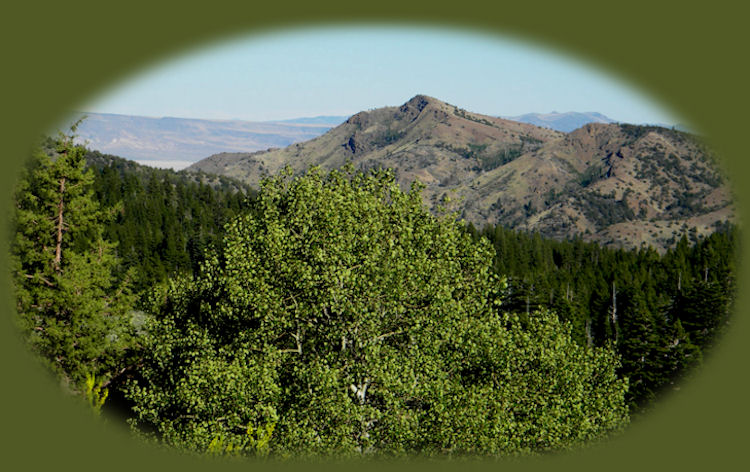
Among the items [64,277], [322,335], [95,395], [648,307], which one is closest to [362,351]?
[322,335]

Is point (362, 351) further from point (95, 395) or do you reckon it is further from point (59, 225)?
point (59, 225)

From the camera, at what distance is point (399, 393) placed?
88.9ft

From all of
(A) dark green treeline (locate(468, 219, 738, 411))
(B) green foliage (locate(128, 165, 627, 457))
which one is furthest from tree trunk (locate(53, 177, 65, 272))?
(A) dark green treeline (locate(468, 219, 738, 411))

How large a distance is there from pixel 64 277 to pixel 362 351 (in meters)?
18.5

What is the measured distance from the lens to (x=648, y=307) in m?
102

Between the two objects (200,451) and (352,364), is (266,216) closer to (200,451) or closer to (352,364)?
(352,364)

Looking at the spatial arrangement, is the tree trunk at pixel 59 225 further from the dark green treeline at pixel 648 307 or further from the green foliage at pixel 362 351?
the dark green treeline at pixel 648 307

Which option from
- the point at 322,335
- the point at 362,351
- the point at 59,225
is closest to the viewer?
the point at 362,351

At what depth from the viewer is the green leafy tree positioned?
3294 centimetres

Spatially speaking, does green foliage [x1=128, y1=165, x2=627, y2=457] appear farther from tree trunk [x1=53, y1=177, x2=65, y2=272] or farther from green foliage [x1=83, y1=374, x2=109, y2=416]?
tree trunk [x1=53, y1=177, x2=65, y2=272]

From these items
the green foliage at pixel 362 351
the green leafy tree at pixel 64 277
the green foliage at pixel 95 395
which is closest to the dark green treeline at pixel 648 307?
the green foliage at pixel 362 351

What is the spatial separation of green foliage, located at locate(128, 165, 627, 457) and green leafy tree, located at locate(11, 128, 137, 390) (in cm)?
442

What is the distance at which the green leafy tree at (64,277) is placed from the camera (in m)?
32.9

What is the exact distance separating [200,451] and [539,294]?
9967 cm
